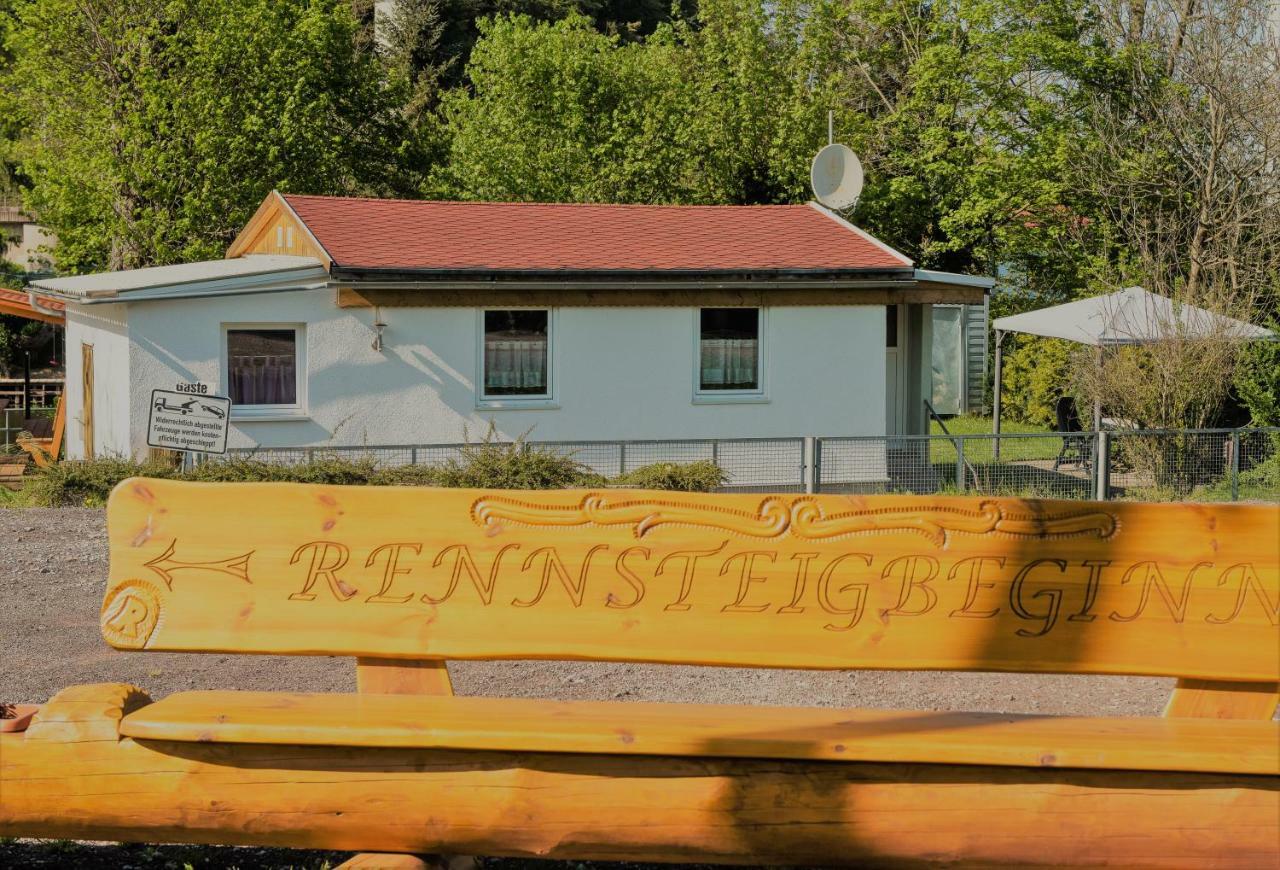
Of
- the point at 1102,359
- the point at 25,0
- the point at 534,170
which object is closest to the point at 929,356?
the point at 1102,359

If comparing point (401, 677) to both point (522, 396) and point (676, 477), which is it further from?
point (522, 396)

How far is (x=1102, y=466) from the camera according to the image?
1575 cm

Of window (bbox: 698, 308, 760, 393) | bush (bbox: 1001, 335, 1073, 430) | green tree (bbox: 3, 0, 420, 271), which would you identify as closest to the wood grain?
window (bbox: 698, 308, 760, 393)

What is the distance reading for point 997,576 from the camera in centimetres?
414

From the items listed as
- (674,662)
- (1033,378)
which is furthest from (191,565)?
(1033,378)

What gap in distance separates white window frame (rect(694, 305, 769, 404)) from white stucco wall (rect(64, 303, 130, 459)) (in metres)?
6.62

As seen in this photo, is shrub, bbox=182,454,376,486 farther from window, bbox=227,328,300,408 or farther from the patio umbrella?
the patio umbrella

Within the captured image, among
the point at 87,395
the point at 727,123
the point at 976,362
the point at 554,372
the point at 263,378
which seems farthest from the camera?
the point at 976,362

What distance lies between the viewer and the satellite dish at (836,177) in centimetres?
2211

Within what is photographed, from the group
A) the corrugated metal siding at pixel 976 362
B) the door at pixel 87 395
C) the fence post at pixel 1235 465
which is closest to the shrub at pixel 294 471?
the door at pixel 87 395

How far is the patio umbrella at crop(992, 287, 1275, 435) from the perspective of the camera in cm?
1884

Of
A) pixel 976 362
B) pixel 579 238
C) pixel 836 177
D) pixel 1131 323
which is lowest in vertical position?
pixel 976 362

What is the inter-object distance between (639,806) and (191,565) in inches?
58.4

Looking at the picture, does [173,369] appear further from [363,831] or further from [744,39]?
[744,39]
